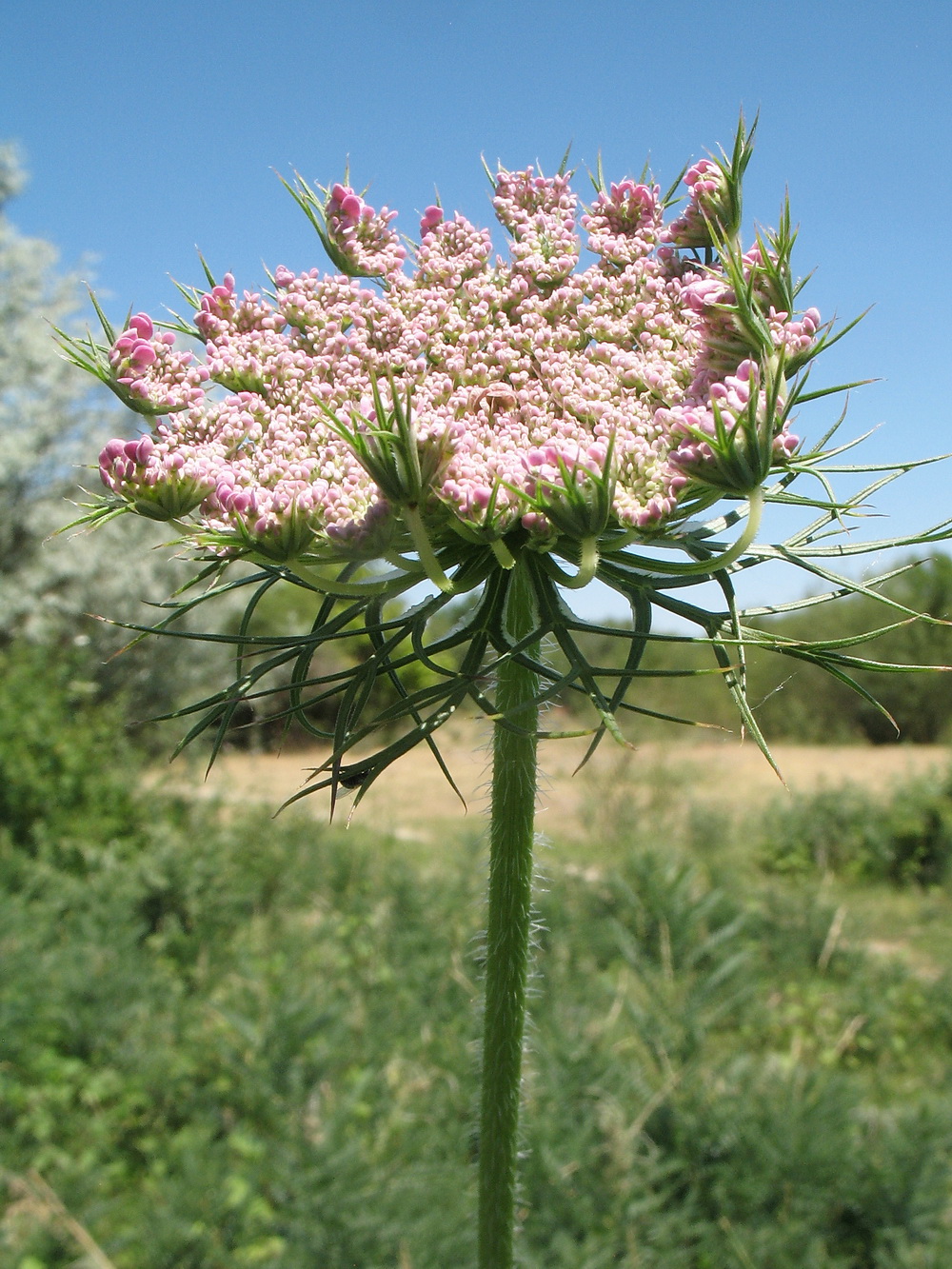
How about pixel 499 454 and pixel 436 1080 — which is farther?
pixel 436 1080

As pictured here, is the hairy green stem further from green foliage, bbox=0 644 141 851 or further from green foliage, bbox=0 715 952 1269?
green foliage, bbox=0 644 141 851

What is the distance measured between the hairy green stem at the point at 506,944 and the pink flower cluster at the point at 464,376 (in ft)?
0.64

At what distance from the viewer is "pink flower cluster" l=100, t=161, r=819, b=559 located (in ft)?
2.86

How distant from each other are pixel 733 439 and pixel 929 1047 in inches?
186

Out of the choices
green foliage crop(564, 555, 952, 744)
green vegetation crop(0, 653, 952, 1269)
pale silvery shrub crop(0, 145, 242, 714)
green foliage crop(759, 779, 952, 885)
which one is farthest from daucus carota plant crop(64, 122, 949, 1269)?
green foliage crop(564, 555, 952, 744)

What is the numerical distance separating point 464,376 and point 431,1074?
266 cm

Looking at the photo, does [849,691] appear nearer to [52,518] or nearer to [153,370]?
[52,518]

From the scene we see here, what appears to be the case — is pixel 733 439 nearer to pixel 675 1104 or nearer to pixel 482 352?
pixel 482 352

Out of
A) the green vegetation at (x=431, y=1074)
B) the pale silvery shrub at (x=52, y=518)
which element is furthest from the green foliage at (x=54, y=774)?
the pale silvery shrub at (x=52, y=518)

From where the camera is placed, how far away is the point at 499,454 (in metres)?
0.91

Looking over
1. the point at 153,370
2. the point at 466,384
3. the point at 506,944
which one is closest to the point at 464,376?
the point at 466,384

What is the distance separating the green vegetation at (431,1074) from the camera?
7.68ft

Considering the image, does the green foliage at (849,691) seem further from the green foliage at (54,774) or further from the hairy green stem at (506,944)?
the hairy green stem at (506,944)

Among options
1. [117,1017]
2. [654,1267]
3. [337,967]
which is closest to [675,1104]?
[654,1267]
